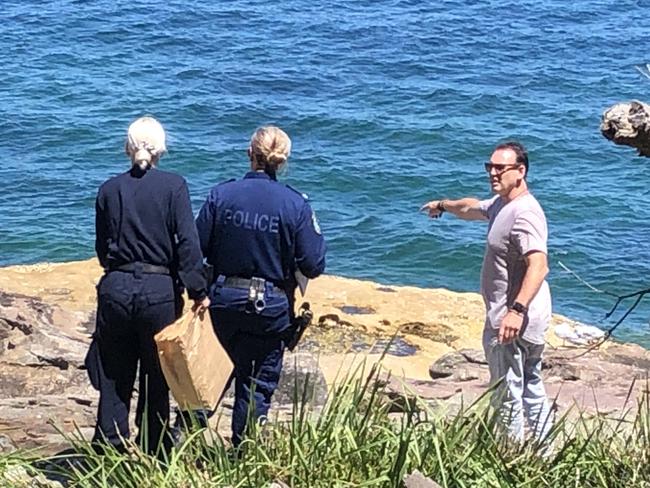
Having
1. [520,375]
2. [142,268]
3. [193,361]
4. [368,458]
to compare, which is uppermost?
[142,268]

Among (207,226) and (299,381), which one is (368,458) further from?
(299,381)

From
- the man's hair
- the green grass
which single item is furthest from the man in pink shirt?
the green grass

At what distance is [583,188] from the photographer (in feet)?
68.6

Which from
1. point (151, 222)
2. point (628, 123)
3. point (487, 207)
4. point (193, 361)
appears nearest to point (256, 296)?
point (193, 361)

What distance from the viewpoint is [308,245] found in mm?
6293

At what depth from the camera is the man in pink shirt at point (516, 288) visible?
657 centimetres

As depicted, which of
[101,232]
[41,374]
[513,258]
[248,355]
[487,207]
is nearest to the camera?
[101,232]

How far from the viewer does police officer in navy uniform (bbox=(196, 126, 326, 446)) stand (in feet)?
→ 20.5

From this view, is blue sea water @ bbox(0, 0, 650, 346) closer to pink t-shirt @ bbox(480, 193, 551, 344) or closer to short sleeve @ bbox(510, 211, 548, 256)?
pink t-shirt @ bbox(480, 193, 551, 344)

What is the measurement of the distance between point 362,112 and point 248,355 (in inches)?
748

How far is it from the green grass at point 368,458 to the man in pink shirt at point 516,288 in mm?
771

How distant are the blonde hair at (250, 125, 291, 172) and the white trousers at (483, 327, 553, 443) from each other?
1.46 m

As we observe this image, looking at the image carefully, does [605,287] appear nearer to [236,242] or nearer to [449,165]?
[449,165]

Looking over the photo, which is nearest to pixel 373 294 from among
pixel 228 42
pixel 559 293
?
pixel 559 293
